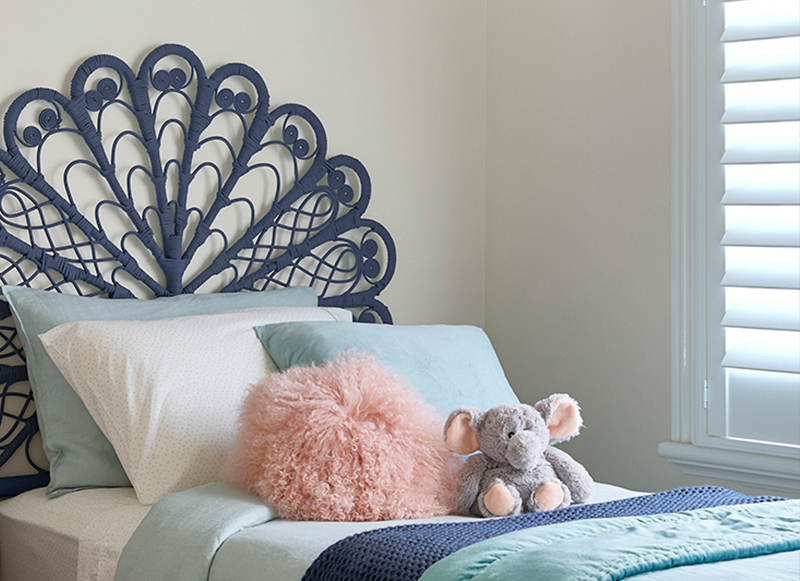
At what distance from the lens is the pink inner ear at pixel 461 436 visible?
1.59 m

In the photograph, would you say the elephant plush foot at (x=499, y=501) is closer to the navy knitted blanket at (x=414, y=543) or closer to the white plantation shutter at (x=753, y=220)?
the navy knitted blanket at (x=414, y=543)

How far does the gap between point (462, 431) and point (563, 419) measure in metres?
0.21

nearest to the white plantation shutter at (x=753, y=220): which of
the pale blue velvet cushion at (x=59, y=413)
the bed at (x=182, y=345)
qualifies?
the bed at (x=182, y=345)

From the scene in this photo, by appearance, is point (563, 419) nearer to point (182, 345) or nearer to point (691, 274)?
point (182, 345)

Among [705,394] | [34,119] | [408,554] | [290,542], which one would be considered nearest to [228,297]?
[34,119]

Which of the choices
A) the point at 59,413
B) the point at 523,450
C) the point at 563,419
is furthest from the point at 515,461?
the point at 59,413

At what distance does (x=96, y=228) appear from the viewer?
1932mm

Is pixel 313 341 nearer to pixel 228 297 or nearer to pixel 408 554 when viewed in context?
pixel 228 297

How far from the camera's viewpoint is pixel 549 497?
60.3 inches

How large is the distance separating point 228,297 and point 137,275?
22 centimetres

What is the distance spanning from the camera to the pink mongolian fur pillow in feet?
4.77

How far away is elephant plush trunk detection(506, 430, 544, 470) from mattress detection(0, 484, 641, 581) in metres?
0.16

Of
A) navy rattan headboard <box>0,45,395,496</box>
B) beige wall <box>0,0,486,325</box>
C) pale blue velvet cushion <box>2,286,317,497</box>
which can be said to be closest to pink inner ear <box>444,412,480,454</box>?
pale blue velvet cushion <box>2,286,317,497</box>

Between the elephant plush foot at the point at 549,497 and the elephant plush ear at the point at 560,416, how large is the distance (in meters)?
0.13
